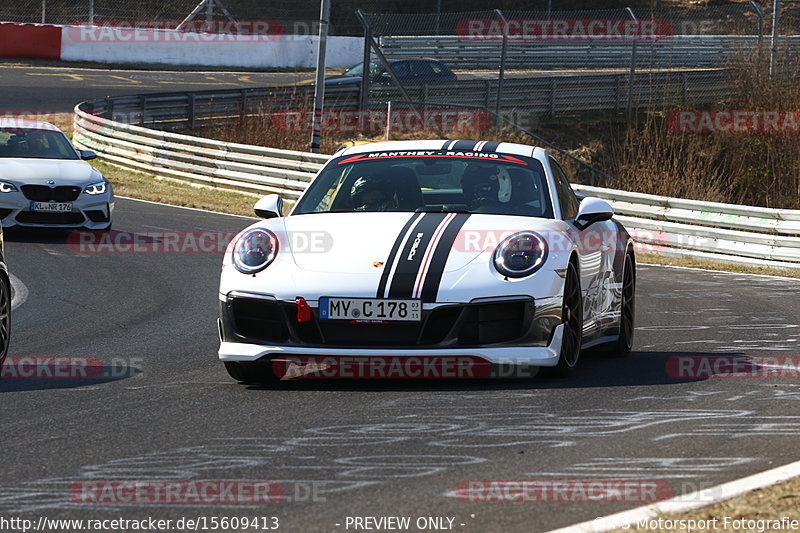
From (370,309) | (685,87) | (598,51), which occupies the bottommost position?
(370,309)

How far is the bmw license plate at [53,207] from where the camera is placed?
53.4ft

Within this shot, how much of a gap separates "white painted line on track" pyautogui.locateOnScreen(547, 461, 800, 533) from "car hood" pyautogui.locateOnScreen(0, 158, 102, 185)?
12.7 m

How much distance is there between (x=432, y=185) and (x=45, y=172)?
9.35 metres

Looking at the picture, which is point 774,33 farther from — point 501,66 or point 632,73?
point 501,66

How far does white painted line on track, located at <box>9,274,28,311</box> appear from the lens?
38.5 feet

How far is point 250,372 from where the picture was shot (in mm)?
7531

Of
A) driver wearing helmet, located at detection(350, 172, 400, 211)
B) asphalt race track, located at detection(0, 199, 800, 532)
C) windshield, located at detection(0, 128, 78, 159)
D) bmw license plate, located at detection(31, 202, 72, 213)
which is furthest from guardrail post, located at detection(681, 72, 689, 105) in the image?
driver wearing helmet, located at detection(350, 172, 400, 211)

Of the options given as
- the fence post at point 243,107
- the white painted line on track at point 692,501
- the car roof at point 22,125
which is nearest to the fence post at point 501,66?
the fence post at point 243,107

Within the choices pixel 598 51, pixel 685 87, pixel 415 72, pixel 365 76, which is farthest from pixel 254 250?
pixel 598 51

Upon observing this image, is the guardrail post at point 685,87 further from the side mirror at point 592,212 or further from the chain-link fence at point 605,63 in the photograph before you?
the side mirror at point 592,212

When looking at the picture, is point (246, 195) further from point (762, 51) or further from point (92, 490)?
point (92, 490)

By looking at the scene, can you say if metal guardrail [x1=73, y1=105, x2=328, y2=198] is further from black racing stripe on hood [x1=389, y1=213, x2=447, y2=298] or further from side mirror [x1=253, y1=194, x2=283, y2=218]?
black racing stripe on hood [x1=389, y1=213, x2=447, y2=298]

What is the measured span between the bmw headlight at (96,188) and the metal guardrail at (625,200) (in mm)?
6613

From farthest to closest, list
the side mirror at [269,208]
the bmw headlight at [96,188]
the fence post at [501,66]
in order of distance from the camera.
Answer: the fence post at [501,66], the bmw headlight at [96,188], the side mirror at [269,208]
